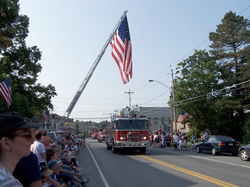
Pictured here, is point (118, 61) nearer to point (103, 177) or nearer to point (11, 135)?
point (103, 177)

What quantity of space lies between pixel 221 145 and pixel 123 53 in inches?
382

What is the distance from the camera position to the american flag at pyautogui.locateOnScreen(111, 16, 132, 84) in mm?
14438

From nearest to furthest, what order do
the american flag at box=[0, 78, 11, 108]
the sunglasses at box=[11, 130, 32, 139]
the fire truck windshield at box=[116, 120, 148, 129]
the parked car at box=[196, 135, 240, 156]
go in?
the sunglasses at box=[11, 130, 32, 139] → the american flag at box=[0, 78, 11, 108] → the parked car at box=[196, 135, 240, 156] → the fire truck windshield at box=[116, 120, 148, 129]

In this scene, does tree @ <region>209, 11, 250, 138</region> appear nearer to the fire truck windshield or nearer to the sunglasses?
the fire truck windshield

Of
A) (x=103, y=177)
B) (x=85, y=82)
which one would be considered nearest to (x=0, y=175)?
(x=103, y=177)

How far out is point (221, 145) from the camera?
17703 mm

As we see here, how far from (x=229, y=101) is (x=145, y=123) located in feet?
65.0

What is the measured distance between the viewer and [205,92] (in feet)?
128

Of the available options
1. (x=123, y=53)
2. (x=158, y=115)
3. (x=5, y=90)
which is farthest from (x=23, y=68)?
(x=158, y=115)

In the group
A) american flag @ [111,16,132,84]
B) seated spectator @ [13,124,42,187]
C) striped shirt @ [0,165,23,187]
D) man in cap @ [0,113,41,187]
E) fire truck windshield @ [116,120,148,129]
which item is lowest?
seated spectator @ [13,124,42,187]

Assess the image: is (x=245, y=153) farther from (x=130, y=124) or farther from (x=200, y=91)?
(x=200, y=91)

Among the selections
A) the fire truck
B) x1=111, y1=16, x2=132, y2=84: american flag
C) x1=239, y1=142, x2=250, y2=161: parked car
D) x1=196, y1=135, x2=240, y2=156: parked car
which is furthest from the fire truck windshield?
x1=239, y1=142, x2=250, y2=161: parked car

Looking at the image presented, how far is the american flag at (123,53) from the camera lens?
14438mm

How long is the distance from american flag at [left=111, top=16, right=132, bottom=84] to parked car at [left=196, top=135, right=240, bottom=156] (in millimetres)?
8633
